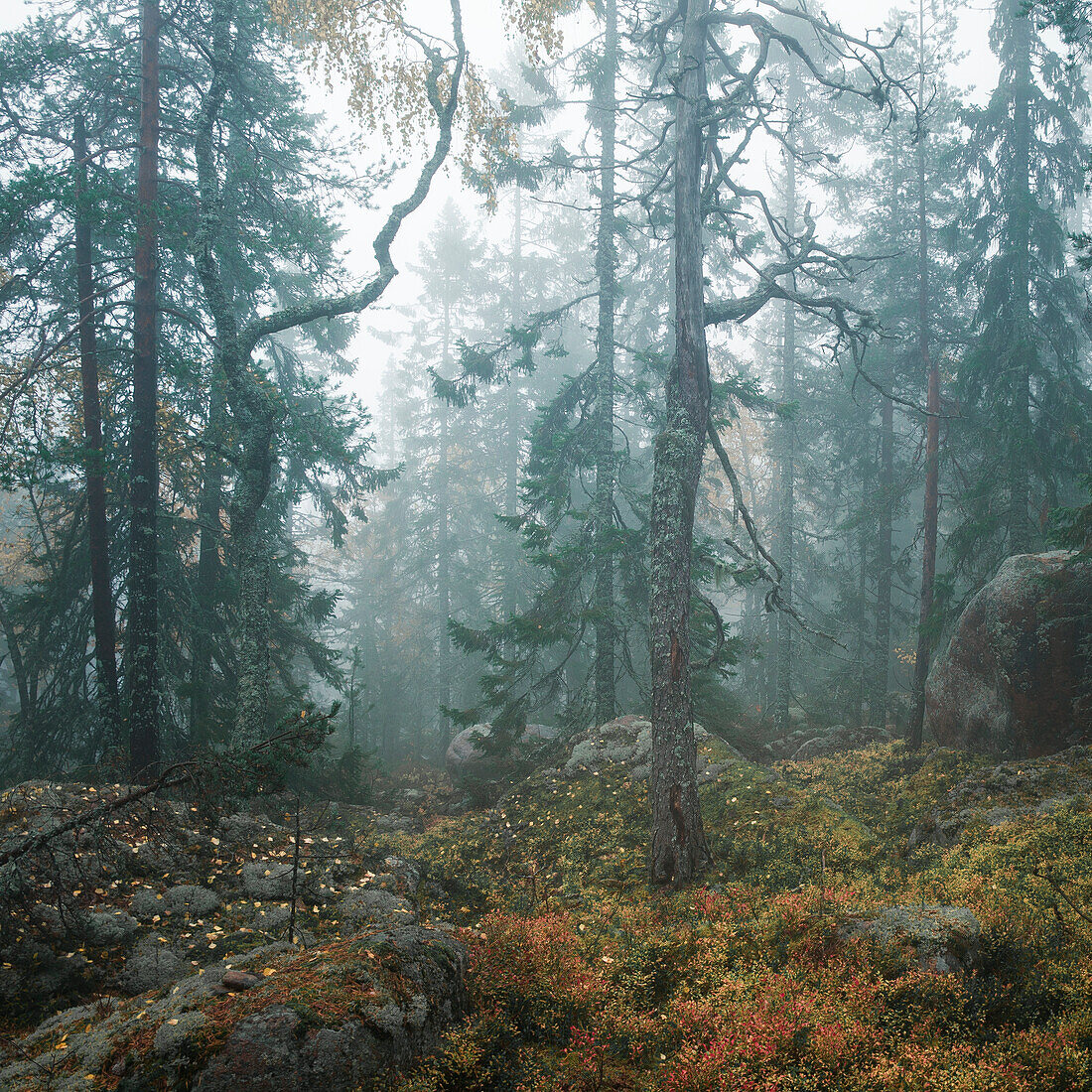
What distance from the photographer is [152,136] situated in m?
9.97

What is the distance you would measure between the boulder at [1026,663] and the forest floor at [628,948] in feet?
7.73

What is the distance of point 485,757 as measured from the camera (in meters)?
16.7

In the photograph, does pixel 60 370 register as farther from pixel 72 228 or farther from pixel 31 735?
pixel 31 735

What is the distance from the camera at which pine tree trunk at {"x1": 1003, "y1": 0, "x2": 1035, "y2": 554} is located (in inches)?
546

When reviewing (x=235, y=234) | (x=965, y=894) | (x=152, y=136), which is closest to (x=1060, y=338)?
(x=965, y=894)

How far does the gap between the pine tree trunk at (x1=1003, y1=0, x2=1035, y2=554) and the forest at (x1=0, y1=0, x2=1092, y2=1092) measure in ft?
0.31

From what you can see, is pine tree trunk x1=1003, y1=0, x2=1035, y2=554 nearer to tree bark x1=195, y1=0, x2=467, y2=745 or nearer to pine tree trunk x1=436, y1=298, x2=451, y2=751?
tree bark x1=195, y1=0, x2=467, y2=745

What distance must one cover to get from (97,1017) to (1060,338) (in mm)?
19543

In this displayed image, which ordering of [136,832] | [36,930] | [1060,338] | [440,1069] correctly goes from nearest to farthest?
[440,1069] < [36,930] < [136,832] < [1060,338]

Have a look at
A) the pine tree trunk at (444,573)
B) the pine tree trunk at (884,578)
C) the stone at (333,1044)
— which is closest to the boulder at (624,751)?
the stone at (333,1044)

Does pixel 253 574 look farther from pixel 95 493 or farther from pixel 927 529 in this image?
pixel 927 529

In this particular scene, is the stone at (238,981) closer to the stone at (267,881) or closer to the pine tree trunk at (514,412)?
the stone at (267,881)

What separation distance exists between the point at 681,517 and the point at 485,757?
11386mm

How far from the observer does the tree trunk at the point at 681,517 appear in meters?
7.06
